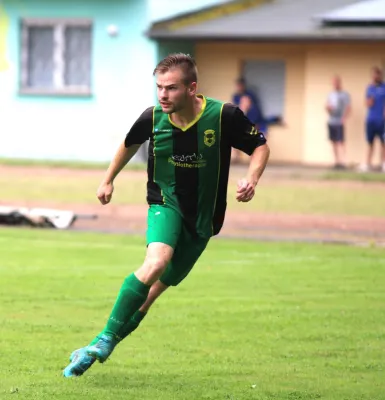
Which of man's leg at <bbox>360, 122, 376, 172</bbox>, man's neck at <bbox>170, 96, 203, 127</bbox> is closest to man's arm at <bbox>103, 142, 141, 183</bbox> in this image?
man's neck at <bbox>170, 96, 203, 127</bbox>

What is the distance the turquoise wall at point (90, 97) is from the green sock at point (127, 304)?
25.2 meters

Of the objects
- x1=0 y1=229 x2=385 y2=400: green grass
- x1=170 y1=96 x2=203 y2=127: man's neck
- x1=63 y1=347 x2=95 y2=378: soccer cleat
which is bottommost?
x1=0 y1=229 x2=385 y2=400: green grass

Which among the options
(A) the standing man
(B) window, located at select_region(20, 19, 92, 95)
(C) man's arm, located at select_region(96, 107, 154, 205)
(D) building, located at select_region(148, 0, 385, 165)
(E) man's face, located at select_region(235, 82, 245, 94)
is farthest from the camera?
(B) window, located at select_region(20, 19, 92, 95)

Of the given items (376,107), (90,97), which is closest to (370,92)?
(376,107)

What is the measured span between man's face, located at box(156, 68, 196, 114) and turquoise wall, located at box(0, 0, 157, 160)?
82.3 ft

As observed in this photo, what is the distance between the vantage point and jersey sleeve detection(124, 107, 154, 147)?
8109mm

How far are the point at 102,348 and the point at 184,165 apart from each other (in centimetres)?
124

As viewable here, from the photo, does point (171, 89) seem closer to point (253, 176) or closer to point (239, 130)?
point (239, 130)

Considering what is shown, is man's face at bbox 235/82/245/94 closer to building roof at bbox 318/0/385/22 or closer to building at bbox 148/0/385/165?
building at bbox 148/0/385/165

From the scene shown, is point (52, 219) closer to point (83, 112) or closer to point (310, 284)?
point (310, 284)

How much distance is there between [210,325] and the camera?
10.0 metres

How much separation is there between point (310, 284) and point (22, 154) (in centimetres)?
2186

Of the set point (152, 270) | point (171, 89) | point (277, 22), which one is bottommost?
point (152, 270)

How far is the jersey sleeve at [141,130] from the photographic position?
8109mm
